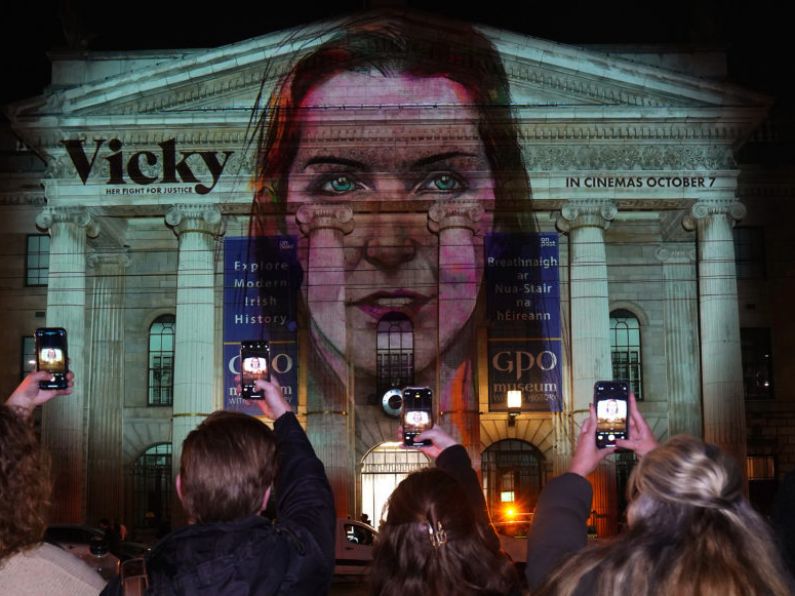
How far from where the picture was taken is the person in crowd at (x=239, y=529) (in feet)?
11.8

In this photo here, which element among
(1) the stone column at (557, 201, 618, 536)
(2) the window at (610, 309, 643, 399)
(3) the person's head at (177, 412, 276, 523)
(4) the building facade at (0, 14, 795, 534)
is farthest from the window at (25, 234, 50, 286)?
(3) the person's head at (177, 412, 276, 523)

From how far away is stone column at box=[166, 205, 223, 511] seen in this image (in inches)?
1318

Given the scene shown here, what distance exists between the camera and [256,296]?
31.9 meters

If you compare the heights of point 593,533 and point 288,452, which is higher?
point 288,452

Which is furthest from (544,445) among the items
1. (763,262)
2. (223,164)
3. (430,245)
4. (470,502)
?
(470,502)

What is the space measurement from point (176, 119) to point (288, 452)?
1228 inches

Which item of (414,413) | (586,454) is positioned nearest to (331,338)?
(414,413)

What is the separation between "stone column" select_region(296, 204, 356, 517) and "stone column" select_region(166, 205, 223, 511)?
2.99 meters

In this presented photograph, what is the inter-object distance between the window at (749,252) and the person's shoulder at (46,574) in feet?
121

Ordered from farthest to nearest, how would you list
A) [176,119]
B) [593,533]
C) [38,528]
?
1. [176,119]
2. [593,533]
3. [38,528]

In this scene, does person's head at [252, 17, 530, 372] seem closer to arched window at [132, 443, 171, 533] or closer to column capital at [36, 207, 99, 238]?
column capital at [36, 207, 99, 238]

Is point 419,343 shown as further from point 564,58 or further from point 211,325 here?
point 564,58

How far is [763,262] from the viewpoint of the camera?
1521 inches

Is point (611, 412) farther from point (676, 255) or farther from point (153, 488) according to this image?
point (676, 255)
